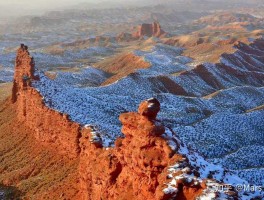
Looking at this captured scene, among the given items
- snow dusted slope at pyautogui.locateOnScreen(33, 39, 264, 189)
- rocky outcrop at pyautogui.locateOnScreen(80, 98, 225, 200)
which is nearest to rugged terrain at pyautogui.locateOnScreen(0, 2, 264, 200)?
rocky outcrop at pyautogui.locateOnScreen(80, 98, 225, 200)

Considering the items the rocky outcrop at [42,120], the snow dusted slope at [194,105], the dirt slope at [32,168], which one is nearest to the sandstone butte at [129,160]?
the rocky outcrop at [42,120]

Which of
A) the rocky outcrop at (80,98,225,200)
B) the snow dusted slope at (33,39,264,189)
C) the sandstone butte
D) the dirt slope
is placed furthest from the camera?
the snow dusted slope at (33,39,264,189)

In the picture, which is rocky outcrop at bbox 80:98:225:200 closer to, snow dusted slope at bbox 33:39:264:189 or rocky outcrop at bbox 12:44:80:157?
snow dusted slope at bbox 33:39:264:189

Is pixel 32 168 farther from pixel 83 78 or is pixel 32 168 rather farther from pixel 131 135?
pixel 83 78

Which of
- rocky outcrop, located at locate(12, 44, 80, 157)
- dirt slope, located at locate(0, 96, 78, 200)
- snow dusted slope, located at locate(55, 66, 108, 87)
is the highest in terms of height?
rocky outcrop, located at locate(12, 44, 80, 157)

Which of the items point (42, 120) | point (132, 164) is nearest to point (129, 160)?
point (132, 164)

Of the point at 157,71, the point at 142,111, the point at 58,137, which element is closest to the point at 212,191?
the point at 142,111

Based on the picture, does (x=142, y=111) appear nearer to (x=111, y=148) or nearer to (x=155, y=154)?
(x=155, y=154)
